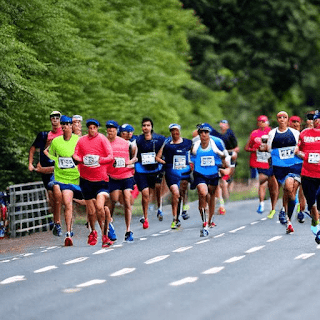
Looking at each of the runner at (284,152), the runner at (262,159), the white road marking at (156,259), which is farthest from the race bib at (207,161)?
the runner at (262,159)

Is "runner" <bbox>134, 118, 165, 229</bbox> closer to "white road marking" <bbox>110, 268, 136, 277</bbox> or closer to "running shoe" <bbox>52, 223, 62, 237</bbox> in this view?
"running shoe" <bbox>52, 223, 62, 237</bbox>

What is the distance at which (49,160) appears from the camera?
19.6m

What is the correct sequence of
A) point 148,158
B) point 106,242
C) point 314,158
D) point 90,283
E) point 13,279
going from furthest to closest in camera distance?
1. point 148,158
2. point 106,242
3. point 314,158
4. point 13,279
5. point 90,283

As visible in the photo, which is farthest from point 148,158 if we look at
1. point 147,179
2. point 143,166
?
point 147,179

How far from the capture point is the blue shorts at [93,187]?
1650 cm

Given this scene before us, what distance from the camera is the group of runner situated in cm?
1623

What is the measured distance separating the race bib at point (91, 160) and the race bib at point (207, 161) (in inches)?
112

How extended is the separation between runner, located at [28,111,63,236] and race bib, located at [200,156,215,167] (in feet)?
8.30

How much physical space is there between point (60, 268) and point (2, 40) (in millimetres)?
5873

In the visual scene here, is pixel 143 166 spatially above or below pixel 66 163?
below

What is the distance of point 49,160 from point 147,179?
117 inches

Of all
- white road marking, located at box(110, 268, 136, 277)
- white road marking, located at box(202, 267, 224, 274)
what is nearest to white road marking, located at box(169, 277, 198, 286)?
white road marking, located at box(202, 267, 224, 274)

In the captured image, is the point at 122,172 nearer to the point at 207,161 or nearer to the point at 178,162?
the point at 207,161

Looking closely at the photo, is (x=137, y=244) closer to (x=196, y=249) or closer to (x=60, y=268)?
(x=196, y=249)
